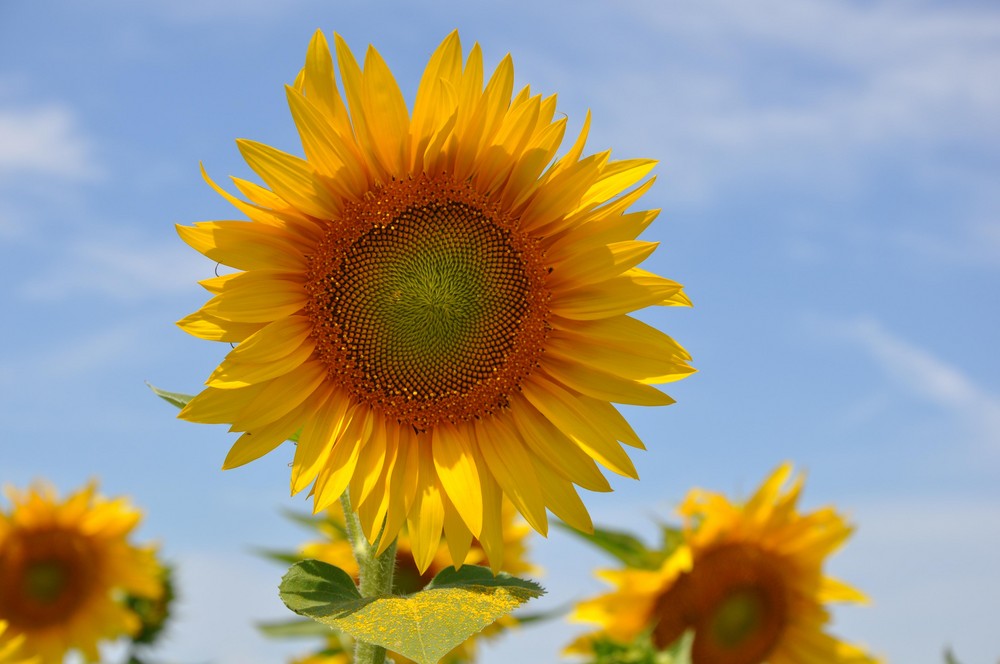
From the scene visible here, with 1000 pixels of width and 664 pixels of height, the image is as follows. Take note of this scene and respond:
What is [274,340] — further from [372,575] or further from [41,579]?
[41,579]

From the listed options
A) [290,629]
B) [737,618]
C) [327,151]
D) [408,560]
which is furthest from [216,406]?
[737,618]

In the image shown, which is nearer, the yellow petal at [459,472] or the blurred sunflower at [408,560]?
the yellow petal at [459,472]

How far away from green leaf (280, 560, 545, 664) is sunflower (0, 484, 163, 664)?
6.06 meters

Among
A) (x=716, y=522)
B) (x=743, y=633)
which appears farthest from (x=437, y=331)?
(x=743, y=633)

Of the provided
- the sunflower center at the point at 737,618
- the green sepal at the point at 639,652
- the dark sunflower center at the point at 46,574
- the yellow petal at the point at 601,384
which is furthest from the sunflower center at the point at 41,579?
the yellow petal at the point at 601,384

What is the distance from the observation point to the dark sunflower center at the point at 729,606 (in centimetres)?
637

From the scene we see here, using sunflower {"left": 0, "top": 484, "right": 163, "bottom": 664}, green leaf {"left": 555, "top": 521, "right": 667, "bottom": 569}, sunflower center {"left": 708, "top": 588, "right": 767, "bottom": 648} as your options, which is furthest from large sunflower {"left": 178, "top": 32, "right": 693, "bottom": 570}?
sunflower {"left": 0, "top": 484, "right": 163, "bottom": 664}

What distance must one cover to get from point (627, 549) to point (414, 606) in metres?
2.98

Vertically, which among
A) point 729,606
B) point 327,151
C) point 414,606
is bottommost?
point 414,606

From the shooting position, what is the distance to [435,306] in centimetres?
360

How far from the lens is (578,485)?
3547mm

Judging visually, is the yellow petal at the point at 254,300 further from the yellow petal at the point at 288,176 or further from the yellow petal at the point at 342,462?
the yellow petal at the point at 342,462

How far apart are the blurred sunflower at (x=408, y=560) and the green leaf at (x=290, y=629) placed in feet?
0.85

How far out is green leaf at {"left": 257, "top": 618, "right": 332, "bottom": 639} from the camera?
5.53 m
